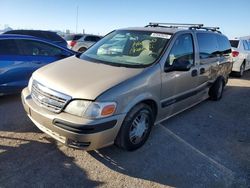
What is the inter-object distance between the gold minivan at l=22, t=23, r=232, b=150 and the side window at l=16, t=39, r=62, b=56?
1919 mm

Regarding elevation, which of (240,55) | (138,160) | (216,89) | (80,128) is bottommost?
(138,160)

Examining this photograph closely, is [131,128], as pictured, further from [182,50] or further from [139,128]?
[182,50]

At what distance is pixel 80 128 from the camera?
2957mm

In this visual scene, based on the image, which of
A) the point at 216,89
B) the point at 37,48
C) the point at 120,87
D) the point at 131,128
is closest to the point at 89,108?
the point at 120,87

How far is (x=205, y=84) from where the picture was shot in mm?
5535

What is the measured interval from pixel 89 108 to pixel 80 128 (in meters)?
0.25

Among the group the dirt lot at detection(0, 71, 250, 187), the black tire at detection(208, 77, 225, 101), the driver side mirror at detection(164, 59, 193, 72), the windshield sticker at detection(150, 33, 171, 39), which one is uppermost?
the windshield sticker at detection(150, 33, 171, 39)

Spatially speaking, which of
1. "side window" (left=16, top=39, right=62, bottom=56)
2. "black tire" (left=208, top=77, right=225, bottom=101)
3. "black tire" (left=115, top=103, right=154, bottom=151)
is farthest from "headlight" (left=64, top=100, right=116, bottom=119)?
"black tire" (left=208, top=77, right=225, bottom=101)

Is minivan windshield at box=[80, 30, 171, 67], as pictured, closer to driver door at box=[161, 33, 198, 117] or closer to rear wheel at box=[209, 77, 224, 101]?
driver door at box=[161, 33, 198, 117]

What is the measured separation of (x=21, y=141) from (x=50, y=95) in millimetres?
1032

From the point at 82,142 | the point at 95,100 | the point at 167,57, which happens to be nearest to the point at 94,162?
the point at 82,142

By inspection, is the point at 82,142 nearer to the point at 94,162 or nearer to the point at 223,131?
the point at 94,162

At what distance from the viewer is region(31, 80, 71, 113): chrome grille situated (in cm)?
313

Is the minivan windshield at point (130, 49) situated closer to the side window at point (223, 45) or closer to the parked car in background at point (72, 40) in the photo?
the side window at point (223, 45)
